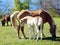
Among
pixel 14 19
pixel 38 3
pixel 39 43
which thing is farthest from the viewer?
pixel 38 3

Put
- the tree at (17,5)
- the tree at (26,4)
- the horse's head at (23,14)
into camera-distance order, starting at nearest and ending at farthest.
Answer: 1. the horse's head at (23,14)
2. the tree at (17,5)
3. the tree at (26,4)

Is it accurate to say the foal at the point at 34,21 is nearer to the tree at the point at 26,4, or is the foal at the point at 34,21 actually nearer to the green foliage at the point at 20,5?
the green foliage at the point at 20,5

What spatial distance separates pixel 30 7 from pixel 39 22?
19.4 m

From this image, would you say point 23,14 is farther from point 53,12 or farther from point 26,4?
point 53,12

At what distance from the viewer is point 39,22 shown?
9.88 meters

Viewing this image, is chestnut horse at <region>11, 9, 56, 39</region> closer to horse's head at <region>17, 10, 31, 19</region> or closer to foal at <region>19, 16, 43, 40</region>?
horse's head at <region>17, 10, 31, 19</region>

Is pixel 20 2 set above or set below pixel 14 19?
above

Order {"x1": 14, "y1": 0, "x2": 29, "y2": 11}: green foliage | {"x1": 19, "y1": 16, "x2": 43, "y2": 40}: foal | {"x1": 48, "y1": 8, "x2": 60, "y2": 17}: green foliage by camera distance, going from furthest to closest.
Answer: {"x1": 48, "y1": 8, "x2": 60, "y2": 17}: green foliage < {"x1": 14, "y1": 0, "x2": 29, "y2": 11}: green foliage < {"x1": 19, "y1": 16, "x2": 43, "y2": 40}: foal

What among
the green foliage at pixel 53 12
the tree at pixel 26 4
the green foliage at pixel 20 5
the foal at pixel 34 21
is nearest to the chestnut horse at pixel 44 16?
the foal at pixel 34 21

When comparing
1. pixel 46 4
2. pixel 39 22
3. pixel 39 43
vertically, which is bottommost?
pixel 39 43

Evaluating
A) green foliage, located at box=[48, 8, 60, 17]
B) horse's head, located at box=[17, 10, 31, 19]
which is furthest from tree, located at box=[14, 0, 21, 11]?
horse's head, located at box=[17, 10, 31, 19]

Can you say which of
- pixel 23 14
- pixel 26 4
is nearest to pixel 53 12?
pixel 26 4

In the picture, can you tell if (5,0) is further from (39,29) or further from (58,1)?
(39,29)

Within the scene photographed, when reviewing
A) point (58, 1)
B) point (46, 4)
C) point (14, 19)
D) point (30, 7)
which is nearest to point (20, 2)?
point (30, 7)
